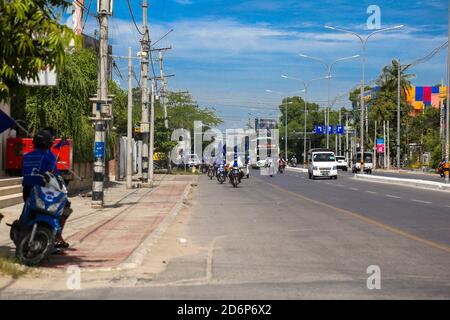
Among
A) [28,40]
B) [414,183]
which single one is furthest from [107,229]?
[414,183]

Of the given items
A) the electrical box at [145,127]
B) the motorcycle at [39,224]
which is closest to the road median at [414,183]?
the electrical box at [145,127]

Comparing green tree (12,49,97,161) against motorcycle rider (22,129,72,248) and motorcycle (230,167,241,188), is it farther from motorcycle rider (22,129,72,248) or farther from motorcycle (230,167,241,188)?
motorcycle rider (22,129,72,248)

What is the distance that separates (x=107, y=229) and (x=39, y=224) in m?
5.67

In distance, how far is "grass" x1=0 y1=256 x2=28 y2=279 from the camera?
9258 mm

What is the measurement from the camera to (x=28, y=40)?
862cm

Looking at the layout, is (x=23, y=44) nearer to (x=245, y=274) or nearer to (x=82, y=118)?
(x=245, y=274)

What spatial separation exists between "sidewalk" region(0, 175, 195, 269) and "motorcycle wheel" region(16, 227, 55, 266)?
1.13ft

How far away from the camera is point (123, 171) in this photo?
49219 mm

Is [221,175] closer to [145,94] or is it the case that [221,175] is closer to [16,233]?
[145,94]

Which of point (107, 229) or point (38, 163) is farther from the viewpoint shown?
point (107, 229)

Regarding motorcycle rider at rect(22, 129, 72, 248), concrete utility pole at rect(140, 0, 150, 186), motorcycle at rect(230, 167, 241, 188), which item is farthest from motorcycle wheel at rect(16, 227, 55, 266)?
motorcycle at rect(230, 167, 241, 188)

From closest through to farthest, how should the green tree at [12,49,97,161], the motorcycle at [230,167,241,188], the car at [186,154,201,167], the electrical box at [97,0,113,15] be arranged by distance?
the electrical box at [97,0,113,15] < the green tree at [12,49,97,161] < the motorcycle at [230,167,241,188] < the car at [186,154,201,167]

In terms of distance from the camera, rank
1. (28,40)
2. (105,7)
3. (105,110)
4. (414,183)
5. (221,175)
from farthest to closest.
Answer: (221,175) → (414,183) → (105,7) → (105,110) → (28,40)

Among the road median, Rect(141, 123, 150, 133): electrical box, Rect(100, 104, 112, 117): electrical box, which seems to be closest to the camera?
Rect(100, 104, 112, 117): electrical box
